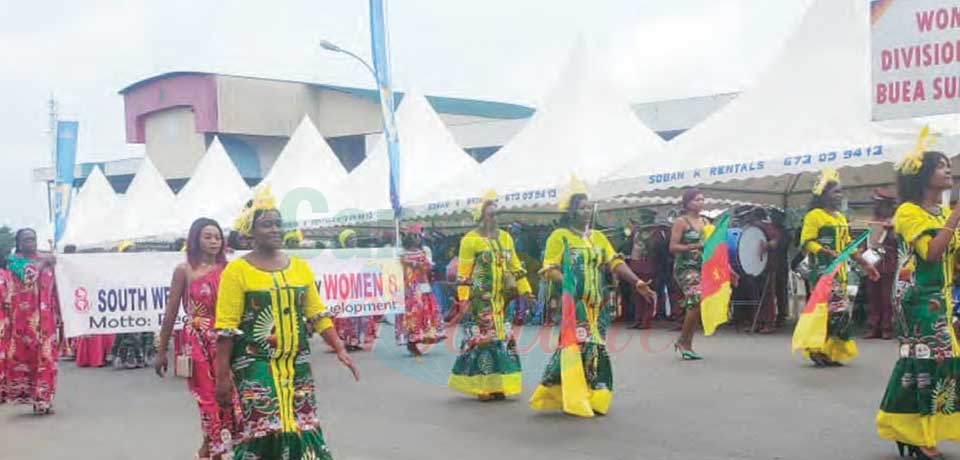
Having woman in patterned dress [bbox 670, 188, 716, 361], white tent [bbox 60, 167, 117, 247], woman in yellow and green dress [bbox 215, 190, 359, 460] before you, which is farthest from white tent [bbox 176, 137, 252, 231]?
woman in yellow and green dress [bbox 215, 190, 359, 460]

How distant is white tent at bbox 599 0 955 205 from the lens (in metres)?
11.8

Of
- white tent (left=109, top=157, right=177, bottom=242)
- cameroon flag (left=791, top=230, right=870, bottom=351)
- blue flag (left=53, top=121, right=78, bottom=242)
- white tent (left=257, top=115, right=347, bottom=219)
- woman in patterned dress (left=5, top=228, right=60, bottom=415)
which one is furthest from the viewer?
white tent (left=109, top=157, right=177, bottom=242)

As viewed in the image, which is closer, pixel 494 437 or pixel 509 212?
pixel 494 437

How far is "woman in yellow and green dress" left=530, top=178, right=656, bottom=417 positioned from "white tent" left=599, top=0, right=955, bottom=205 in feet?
16.3

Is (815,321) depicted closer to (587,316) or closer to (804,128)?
(587,316)

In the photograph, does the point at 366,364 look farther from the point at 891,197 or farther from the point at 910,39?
the point at 910,39

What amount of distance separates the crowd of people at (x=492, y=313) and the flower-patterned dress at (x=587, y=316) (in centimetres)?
1

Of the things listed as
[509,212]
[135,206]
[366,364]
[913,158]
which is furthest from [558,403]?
[135,206]

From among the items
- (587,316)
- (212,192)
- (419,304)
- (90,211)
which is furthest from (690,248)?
(90,211)

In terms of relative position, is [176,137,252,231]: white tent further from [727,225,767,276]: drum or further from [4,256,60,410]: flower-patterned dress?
[4,256,60,410]: flower-patterned dress

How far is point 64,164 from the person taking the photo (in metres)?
24.3

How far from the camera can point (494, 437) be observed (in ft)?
24.2

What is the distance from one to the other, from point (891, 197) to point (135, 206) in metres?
20.4

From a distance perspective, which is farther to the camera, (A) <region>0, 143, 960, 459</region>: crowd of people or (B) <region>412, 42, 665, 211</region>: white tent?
(B) <region>412, 42, 665, 211</region>: white tent
